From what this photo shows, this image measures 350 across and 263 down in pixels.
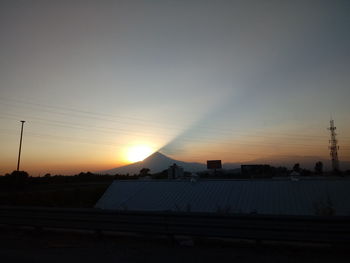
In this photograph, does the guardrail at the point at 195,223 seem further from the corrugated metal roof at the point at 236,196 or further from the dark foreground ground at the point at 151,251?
the corrugated metal roof at the point at 236,196

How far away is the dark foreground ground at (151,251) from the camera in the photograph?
21.2ft

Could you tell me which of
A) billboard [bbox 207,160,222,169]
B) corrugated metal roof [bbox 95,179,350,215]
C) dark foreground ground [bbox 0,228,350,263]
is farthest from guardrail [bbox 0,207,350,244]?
billboard [bbox 207,160,222,169]

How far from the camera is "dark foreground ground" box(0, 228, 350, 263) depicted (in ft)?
21.2

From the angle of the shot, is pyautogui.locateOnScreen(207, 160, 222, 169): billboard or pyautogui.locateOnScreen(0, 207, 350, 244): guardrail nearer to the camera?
pyautogui.locateOnScreen(0, 207, 350, 244): guardrail

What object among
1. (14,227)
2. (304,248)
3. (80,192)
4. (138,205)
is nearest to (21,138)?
(80,192)

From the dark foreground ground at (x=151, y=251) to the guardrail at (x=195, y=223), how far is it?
0.34 metres

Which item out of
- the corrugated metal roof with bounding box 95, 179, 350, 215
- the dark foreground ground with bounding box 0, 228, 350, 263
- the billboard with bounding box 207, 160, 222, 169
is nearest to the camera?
the dark foreground ground with bounding box 0, 228, 350, 263

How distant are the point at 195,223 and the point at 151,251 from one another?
1.27m

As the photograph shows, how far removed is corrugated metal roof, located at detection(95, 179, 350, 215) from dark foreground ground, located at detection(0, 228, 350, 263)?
43.8 feet

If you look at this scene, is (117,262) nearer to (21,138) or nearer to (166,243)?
(166,243)

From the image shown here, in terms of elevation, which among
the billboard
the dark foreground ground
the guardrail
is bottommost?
the dark foreground ground

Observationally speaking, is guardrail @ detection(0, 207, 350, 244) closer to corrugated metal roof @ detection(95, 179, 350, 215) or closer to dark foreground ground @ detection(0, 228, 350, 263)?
dark foreground ground @ detection(0, 228, 350, 263)

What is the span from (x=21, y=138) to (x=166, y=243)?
182 feet

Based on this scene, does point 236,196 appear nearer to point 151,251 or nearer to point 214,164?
point 151,251
